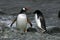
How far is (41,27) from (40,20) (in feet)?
0.96

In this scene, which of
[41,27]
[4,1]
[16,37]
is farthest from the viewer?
[4,1]

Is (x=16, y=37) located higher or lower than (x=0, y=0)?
lower

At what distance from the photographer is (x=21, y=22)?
1022 cm

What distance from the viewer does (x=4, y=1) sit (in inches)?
871

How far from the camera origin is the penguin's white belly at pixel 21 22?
10078mm

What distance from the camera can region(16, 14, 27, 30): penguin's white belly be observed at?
10.1 metres

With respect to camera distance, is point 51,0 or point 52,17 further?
point 51,0

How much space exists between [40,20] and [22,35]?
2614 millimetres

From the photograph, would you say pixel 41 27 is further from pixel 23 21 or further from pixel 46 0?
pixel 46 0

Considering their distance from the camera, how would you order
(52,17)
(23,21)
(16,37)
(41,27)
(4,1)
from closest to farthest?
(16,37) → (23,21) → (41,27) → (52,17) → (4,1)

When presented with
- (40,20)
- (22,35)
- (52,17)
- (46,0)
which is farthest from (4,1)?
(22,35)

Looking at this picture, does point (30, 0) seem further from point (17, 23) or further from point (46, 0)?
point (17, 23)

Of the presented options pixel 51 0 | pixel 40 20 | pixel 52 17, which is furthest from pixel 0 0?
pixel 40 20

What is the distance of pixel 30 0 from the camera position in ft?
74.2
